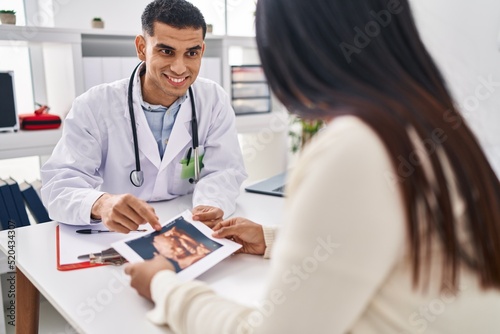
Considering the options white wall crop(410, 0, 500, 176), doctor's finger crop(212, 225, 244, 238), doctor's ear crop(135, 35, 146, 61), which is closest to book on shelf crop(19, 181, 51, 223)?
doctor's ear crop(135, 35, 146, 61)

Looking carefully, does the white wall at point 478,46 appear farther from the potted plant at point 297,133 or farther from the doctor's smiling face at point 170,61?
the doctor's smiling face at point 170,61

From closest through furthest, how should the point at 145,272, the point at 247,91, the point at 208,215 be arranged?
the point at 145,272
the point at 208,215
the point at 247,91

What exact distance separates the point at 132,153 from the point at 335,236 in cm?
113

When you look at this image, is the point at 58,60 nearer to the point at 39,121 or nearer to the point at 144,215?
the point at 39,121

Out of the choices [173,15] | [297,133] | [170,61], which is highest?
[173,15]

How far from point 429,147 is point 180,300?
0.44 m

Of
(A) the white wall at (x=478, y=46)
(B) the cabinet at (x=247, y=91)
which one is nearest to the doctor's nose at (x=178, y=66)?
(B) the cabinet at (x=247, y=91)

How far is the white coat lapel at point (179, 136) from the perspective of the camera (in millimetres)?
1510

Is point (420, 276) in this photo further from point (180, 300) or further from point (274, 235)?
point (274, 235)

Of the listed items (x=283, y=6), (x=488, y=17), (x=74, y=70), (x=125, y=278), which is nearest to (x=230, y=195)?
→ (x=125, y=278)

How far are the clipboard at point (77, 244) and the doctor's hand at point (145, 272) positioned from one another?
168 mm

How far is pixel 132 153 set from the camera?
1.51 m

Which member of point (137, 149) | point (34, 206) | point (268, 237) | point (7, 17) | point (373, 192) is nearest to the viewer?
point (373, 192)

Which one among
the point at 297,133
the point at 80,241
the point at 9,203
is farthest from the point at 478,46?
the point at 9,203
